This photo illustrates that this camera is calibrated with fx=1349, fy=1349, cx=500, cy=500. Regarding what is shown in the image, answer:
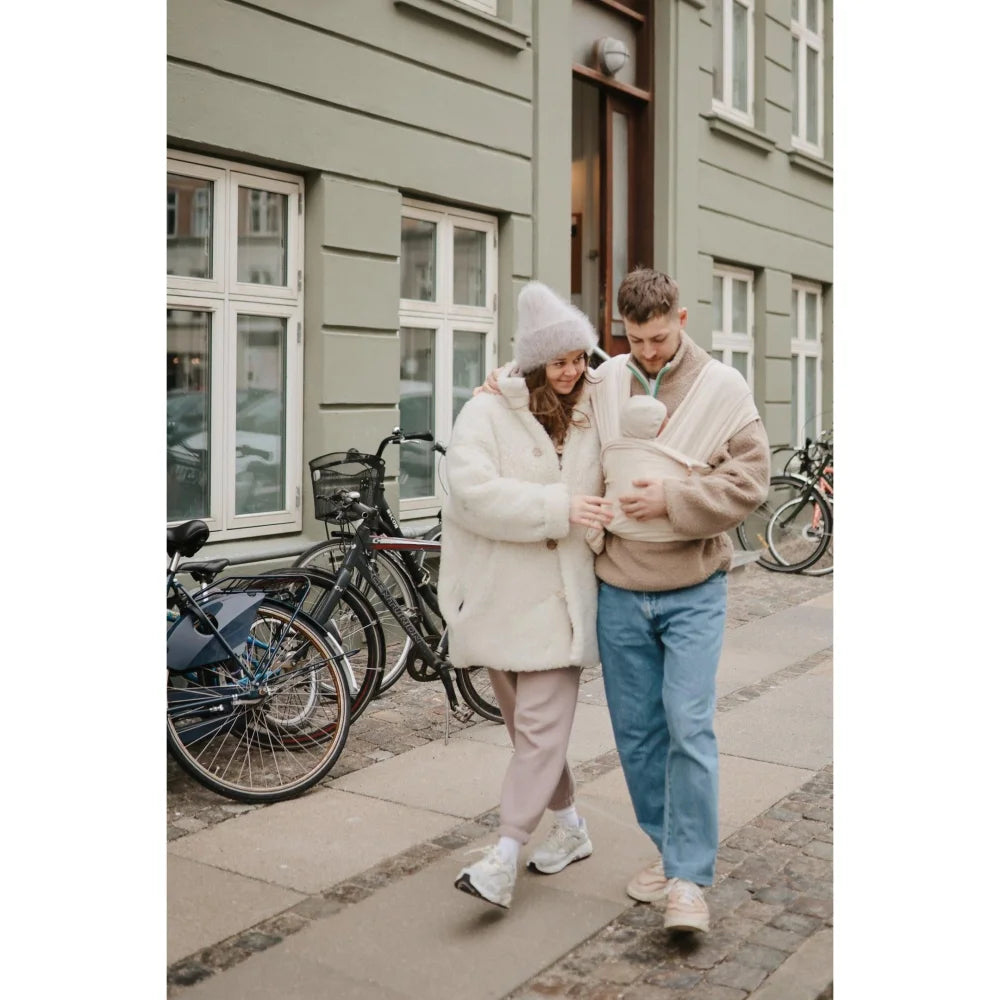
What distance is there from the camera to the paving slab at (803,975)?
3418 mm

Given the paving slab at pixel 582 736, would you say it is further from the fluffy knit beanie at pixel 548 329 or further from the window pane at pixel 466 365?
the window pane at pixel 466 365

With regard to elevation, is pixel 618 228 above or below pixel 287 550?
above

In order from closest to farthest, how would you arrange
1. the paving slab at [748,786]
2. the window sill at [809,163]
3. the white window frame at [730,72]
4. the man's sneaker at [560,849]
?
the man's sneaker at [560,849]
the paving slab at [748,786]
the white window frame at [730,72]
the window sill at [809,163]

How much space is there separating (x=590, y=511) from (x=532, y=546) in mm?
234

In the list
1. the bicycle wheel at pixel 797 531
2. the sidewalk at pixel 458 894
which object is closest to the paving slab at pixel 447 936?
the sidewalk at pixel 458 894

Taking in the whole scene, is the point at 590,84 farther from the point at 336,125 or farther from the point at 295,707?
the point at 295,707

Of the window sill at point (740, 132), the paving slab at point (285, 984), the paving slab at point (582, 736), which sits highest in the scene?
the window sill at point (740, 132)

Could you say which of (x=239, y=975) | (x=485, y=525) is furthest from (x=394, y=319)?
(x=239, y=975)

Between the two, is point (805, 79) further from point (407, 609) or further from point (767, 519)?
point (407, 609)

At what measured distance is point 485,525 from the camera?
3.92m

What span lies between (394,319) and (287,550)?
1659mm

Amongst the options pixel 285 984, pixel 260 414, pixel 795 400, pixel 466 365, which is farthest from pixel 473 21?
pixel 795 400

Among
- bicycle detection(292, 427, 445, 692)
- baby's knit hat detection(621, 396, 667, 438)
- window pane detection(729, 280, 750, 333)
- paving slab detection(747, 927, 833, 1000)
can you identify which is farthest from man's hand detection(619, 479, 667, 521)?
window pane detection(729, 280, 750, 333)

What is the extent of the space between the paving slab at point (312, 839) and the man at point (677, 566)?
1110 mm
